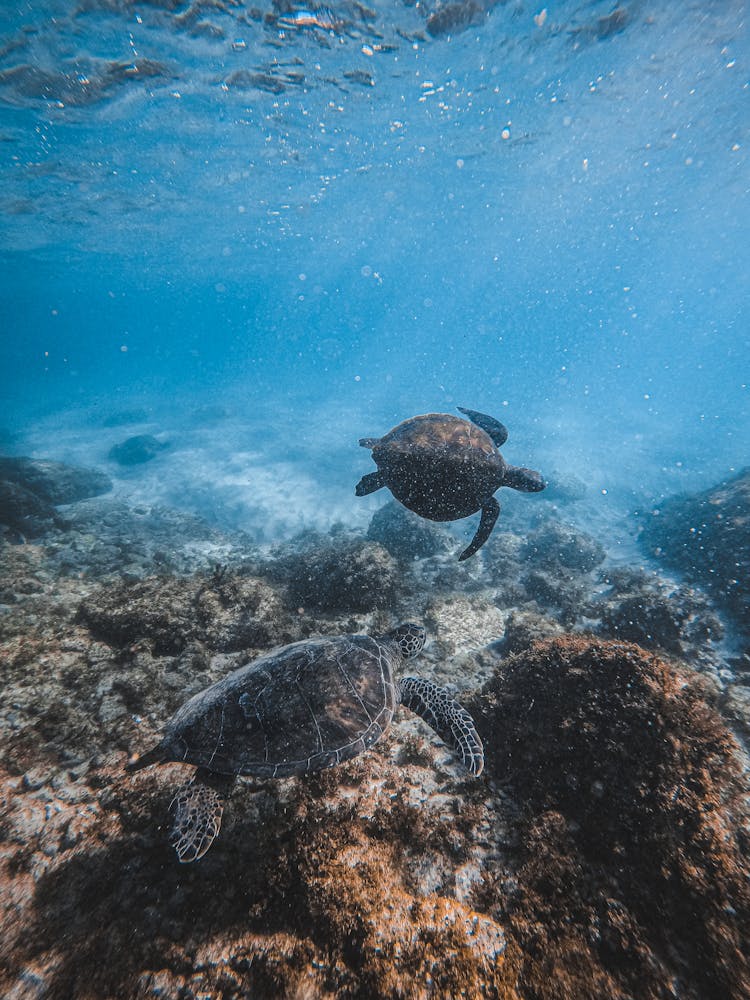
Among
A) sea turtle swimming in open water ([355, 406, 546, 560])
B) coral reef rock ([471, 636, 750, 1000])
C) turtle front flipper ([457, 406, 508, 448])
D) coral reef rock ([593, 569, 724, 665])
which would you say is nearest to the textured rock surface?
coral reef rock ([471, 636, 750, 1000])

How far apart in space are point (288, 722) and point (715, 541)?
12.1 metres

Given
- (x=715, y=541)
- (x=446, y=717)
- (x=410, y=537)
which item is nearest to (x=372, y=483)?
(x=446, y=717)

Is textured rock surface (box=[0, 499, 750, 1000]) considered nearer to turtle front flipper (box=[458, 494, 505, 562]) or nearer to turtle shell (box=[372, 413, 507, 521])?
turtle front flipper (box=[458, 494, 505, 562])

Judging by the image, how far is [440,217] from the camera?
38938 mm

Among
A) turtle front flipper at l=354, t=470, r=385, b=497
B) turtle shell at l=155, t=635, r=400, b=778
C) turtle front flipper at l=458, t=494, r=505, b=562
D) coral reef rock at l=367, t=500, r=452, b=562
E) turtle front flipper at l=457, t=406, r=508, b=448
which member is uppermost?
turtle front flipper at l=457, t=406, r=508, b=448

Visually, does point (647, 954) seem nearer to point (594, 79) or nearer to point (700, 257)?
point (594, 79)

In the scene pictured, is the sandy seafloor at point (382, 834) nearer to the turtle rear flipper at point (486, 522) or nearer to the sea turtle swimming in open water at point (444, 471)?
the turtle rear flipper at point (486, 522)

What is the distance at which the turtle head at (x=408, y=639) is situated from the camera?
175 inches

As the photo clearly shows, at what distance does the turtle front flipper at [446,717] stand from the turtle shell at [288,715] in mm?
206

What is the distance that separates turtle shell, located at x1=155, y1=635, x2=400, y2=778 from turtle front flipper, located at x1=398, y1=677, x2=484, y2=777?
21 centimetres

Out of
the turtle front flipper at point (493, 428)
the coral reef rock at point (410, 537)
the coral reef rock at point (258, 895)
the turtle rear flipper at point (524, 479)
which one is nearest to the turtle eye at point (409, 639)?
the coral reef rock at point (258, 895)

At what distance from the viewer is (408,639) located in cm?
452

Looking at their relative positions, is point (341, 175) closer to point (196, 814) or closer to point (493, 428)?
point (493, 428)

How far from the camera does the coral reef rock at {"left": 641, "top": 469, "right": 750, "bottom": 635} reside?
7.98 m
